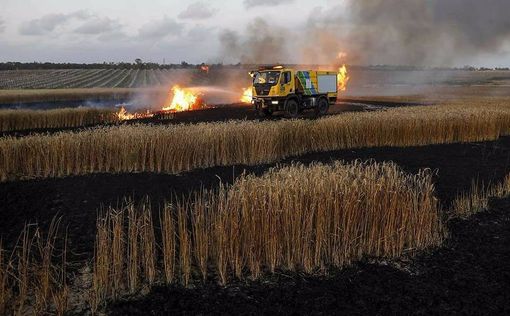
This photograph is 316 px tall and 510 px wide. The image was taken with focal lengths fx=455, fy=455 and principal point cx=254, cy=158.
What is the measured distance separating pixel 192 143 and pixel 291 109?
49.2ft

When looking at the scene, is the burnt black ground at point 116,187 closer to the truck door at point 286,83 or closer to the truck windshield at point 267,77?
the truck door at point 286,83

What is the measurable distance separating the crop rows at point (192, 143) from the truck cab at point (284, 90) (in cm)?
929

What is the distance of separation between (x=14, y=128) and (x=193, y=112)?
11.2 meters

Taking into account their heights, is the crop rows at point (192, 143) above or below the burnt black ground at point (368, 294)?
above

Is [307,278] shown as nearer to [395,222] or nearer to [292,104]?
[395,222]

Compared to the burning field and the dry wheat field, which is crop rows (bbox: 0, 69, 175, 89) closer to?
the burning field

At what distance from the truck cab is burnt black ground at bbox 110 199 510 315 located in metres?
20.8

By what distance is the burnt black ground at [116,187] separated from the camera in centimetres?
845

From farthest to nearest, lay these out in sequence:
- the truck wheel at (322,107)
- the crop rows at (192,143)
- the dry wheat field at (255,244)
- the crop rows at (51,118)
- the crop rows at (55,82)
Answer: the crop rows at (55,82), the truck wheel at (322,107), the crop rows at (51,118), the crop rows at (192,143), the dry wheat field at (255,244)

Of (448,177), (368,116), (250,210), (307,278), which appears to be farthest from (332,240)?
(368,116)

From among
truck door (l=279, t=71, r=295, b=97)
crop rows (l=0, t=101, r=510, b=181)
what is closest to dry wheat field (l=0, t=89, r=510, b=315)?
crop rows (l=0, t=101, r=510, b=181)

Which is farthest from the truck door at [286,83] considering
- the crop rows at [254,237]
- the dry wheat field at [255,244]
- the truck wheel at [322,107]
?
the crop rows at [254,237]

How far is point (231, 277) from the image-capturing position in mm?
5754

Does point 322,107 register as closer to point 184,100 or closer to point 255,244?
point 184,100
